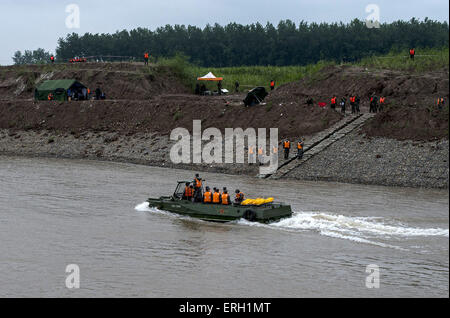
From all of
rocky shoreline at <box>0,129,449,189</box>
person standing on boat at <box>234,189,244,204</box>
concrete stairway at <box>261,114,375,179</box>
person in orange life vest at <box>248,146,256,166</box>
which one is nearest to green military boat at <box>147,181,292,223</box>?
person standing on boat at <box>234,189,244,204</box>

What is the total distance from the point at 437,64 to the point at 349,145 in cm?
1560

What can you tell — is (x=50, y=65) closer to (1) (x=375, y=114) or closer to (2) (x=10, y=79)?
(2) (x=10, y=79)

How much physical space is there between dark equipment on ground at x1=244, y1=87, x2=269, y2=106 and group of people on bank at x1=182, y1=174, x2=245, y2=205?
25.8 meters

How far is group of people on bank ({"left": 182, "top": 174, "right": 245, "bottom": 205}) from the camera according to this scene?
102 feet

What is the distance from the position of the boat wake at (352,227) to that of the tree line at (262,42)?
81.1 m

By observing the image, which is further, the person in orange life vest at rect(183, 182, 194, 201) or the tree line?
the tree line

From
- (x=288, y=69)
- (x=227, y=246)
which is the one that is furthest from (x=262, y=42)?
(x=227, y=246)

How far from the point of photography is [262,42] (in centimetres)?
12644

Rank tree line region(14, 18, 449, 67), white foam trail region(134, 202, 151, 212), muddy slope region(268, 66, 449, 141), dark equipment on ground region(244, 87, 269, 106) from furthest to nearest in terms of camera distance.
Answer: tree line region(14, 18, 449, 67), dark equipment on ground region(244, 87, 269, 106), muddy slope region(268, 66, 449, 141), white foam trail region(134, 202, 151, 212)

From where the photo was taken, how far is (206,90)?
7481cm

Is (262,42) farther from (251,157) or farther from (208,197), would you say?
(208,197)

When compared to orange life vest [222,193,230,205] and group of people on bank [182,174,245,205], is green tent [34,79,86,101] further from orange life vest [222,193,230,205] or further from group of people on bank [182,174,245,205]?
orange life vest [222,193,230,205]

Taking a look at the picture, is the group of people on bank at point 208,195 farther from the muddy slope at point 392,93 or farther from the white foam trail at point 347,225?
the muddy slope at point 392,93

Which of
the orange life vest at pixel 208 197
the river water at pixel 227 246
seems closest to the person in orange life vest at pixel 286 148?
the river water at pixel 227 246
